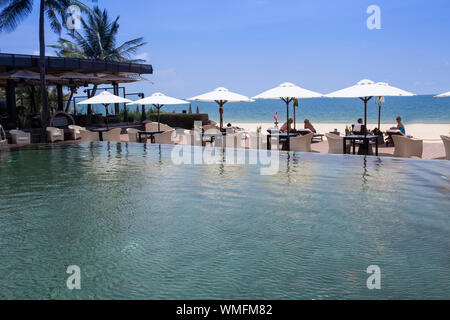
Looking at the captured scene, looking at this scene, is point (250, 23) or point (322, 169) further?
point (250, 23)

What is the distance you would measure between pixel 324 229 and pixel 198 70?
114605 mm

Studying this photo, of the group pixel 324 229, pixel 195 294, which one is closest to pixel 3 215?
pixel 195 294

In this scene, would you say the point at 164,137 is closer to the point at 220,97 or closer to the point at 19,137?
the point at 220,97

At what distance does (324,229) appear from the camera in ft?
16.2

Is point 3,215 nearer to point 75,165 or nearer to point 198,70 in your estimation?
point 75,165

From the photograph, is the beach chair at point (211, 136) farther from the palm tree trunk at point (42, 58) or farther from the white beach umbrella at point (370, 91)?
the palm tree trunk at point (42, 58)

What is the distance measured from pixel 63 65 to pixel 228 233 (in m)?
16.8

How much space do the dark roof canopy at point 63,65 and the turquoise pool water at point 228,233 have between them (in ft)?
35.0

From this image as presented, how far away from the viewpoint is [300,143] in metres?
11.7

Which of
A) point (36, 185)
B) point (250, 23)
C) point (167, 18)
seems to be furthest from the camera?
point (250, 23)

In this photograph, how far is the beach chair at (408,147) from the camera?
10.2m

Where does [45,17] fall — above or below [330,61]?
below

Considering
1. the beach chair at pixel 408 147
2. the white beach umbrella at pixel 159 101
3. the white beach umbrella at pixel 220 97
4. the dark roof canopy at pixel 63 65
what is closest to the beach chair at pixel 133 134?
the white beach umbrella at pixel 159 101

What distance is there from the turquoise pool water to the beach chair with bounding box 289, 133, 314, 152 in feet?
9.60
